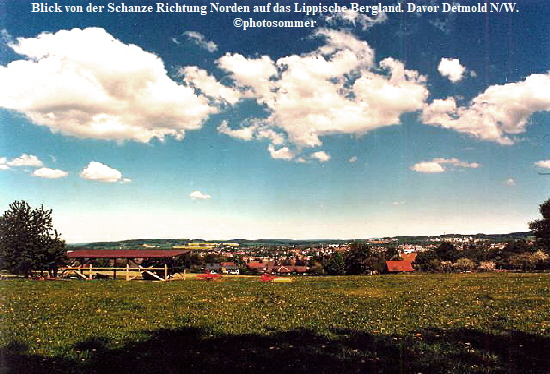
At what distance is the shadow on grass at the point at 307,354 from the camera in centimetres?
636

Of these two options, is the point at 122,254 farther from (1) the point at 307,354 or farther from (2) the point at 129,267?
(1) the point at 307,354

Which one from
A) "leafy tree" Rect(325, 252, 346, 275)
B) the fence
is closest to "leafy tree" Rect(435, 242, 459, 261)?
"leafy tree" Rect(325, 252, 346, 275)

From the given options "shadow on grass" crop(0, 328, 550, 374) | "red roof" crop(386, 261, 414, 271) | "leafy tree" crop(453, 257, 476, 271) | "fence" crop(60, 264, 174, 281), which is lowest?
"red roof" crop(386, 261, 414, 271)

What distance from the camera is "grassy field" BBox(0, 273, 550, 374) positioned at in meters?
6.55

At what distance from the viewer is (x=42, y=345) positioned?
7875mm

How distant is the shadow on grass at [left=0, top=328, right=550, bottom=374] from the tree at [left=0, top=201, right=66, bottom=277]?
1228 inches

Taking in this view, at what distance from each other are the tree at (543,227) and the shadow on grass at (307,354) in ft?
191

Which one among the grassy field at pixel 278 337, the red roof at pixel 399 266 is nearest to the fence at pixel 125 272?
the grassy field at pixel 278 337

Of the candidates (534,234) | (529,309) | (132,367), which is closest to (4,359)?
(132,367)

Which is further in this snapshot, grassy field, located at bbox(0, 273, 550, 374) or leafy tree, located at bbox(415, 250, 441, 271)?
leafy tree, located at bbox(415, 250, 441, 271)

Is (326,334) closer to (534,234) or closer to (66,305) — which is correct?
(66,305)

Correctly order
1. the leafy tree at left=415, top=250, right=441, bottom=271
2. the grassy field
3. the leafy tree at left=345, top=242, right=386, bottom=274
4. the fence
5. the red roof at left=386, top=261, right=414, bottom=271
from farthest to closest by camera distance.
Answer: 1. the red roof at left=386, top=261, right=414, bottom=271
2. the leafy tree at left=415, top=250, right=441, bottom=271
3. the leafy tree at left=345, top=242, right=386, bottom=274
4. the fence
5. the grassy field

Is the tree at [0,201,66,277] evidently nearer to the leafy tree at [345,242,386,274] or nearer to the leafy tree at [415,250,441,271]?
the leafy tree at [345,242,386,274]

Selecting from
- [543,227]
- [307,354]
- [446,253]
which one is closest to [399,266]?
[446,253]
